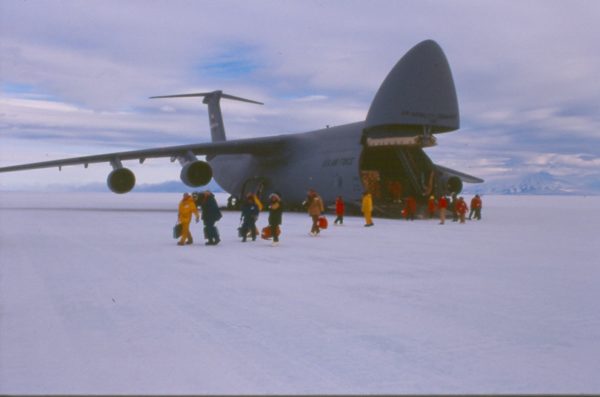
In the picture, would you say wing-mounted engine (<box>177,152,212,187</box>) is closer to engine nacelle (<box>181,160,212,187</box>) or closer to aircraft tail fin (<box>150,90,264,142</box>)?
engine nacelle (<box>181,160,212,187</box>)

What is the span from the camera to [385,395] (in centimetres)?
437

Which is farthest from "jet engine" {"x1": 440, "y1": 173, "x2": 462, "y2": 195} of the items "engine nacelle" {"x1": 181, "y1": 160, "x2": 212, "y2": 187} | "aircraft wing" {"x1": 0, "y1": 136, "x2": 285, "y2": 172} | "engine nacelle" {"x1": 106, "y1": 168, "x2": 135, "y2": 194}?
"engine nacelle" {"x1": 106, "y1": 168, "x2": 135, "y2": 194}

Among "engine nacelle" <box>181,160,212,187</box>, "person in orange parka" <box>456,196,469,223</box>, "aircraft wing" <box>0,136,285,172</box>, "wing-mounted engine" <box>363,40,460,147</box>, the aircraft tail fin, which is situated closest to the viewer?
"person in orange parka" <box>456,196,469,223</box>

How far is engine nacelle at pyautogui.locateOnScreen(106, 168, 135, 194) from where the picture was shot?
28.8 meters

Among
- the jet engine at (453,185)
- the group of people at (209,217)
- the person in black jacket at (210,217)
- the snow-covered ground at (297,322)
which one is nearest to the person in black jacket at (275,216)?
the group of people at (209,217)

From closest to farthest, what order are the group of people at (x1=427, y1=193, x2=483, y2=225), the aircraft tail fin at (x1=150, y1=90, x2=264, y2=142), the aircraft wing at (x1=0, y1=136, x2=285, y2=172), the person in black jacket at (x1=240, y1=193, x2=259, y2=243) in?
the person in black jacket at (x1=240, y1=193, x2=259, y2=243)
the group of people at (x1=427, y1=193, x2=483, y2=225)
the aircraft wing at (x1=0, y1=136, x2=285, y2=172)
the aircraft tail fin at (x1=150, y1=90, x2=264, y2=142)

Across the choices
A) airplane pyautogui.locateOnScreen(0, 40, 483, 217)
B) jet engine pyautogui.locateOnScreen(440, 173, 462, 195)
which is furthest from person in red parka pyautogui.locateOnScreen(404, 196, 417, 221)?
jet engine pyautogui.locateOnScreen(440, 173, 462, 195)

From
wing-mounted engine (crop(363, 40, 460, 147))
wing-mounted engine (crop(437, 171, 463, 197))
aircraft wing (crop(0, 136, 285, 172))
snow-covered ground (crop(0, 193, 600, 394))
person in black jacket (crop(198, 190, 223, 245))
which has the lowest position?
snow-covered ground (crop(0, 193, 600, 394))

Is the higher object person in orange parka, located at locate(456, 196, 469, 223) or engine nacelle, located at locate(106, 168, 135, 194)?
engine nacelle, located at locate(106, 168, 135, 194)

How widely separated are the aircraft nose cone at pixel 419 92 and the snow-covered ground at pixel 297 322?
1264cm

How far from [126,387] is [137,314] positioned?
2.51 meters

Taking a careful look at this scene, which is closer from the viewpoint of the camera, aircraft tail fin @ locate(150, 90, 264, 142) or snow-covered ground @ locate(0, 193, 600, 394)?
snow-covered ground @ locate(0, 193, 600, 394)

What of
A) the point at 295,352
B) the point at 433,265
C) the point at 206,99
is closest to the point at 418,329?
the point at 295,352

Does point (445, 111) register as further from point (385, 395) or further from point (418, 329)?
point (385, 395)
